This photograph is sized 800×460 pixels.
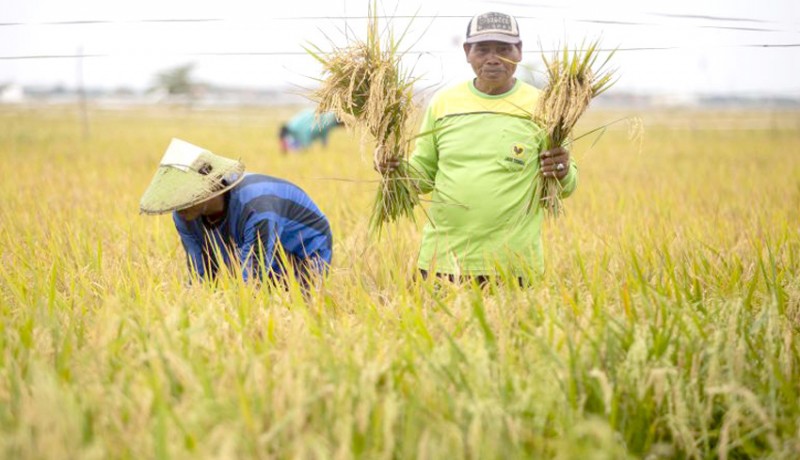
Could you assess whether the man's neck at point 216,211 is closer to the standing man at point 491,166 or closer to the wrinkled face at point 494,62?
the standing man at point 491,166

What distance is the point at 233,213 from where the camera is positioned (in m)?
2.71

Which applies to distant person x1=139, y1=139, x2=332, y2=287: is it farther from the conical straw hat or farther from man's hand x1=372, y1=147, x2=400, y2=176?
man's hand x1=372, y1=147, x2=400, y2=176

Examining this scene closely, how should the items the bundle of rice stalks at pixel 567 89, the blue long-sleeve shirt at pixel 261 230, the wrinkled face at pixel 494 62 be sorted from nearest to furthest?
the bundle of rice stalks at pixel 567 89, the wrinkled face at pixel 494 62, the blue long-sleeve shirt at pixel 261 230

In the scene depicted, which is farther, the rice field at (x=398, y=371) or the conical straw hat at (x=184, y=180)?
the conical straw hat at (x=184, y=180)

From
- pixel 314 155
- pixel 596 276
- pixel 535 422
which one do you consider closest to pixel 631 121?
pixel 596 276

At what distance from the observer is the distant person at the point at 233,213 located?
2.48 metres

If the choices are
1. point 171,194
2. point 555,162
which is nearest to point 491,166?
point 555,162

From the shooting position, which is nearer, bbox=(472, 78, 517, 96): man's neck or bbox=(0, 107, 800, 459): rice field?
bbox=(0, 107, 800, 459): rice field

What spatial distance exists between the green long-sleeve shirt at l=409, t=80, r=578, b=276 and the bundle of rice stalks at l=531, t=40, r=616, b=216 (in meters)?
0.06

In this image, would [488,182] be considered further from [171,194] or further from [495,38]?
[171,194]

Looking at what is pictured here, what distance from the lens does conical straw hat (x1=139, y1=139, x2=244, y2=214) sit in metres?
2.45

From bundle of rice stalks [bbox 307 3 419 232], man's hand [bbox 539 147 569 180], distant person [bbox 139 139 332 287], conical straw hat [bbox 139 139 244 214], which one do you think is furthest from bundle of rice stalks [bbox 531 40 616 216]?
conical straw hat [bbox 139 139 244 214]

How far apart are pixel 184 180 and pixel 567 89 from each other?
4.25 feet

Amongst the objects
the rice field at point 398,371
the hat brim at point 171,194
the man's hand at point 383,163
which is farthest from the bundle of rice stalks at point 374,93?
the hat brim at point 171,194
